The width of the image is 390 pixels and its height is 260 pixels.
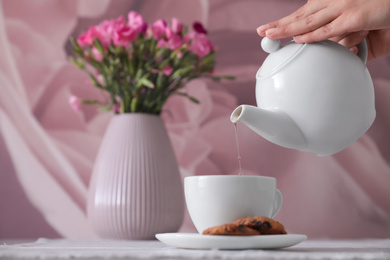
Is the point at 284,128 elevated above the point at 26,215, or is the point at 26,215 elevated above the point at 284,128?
the point at 284,128

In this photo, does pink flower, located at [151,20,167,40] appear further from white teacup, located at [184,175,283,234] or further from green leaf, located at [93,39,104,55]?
white teacup, located at [184,175,283,234]

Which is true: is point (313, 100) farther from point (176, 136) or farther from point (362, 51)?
point (176, 136)

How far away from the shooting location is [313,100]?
80cm

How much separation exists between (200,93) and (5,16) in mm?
859

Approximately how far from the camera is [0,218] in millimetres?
1902

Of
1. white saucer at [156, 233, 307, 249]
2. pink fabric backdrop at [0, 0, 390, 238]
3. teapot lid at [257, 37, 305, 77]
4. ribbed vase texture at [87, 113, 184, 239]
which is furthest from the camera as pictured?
pink fabric backdrop at [0, 0, 390, 238]

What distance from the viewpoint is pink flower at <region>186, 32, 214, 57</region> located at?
4.59ft

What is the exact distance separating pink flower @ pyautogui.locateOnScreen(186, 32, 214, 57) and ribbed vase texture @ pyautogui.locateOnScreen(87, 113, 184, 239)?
0.22 meters

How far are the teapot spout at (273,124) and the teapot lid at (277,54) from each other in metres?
0.07

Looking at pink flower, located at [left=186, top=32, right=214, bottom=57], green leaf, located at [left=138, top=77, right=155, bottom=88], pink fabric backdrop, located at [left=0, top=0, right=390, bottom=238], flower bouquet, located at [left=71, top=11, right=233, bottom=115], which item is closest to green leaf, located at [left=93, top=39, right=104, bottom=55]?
flower bouquet, located at [left=71, top=11, right=233, bottom=115]

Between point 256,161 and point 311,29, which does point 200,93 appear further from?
point 311,29

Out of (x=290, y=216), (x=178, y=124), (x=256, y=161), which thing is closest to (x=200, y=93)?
(x=178, y=124)

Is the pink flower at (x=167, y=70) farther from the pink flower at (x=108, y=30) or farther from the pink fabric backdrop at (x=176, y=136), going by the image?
the pink fabric backdrop at (x=176, y=136)

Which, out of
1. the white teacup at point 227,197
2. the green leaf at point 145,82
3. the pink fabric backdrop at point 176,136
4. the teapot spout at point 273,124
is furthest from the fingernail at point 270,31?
the pink fabric backdrop at point 176,136
